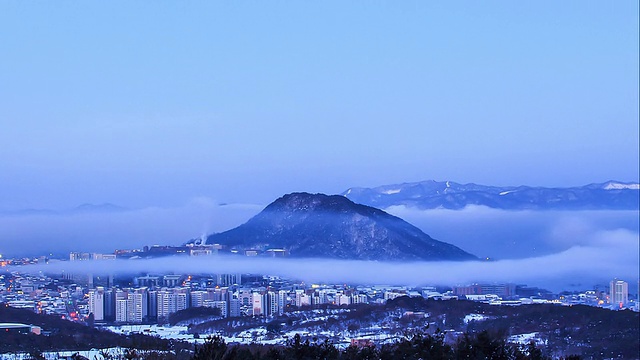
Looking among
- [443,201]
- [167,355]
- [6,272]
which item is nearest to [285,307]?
[6,272]

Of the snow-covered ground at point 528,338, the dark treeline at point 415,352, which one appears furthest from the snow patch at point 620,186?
the dark treeline at point 415,352

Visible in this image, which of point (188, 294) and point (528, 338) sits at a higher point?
point (188, 294)

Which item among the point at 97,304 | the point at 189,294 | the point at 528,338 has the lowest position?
the point at 528,338

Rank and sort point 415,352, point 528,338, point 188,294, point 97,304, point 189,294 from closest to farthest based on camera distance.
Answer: point 415,352, point 528,338, point 97,304, point 188,294, point 189,294

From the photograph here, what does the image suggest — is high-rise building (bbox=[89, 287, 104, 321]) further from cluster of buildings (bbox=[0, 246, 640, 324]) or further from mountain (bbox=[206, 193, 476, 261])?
mountain (bbox=[206, 193, 476, 261])

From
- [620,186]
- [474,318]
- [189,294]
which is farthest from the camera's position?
[620,186]

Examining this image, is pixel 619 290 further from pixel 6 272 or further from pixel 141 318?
pixel 6 272

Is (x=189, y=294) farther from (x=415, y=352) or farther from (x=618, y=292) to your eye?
(x=415, y=352)

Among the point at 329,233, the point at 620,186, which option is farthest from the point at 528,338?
the point at 620,186
